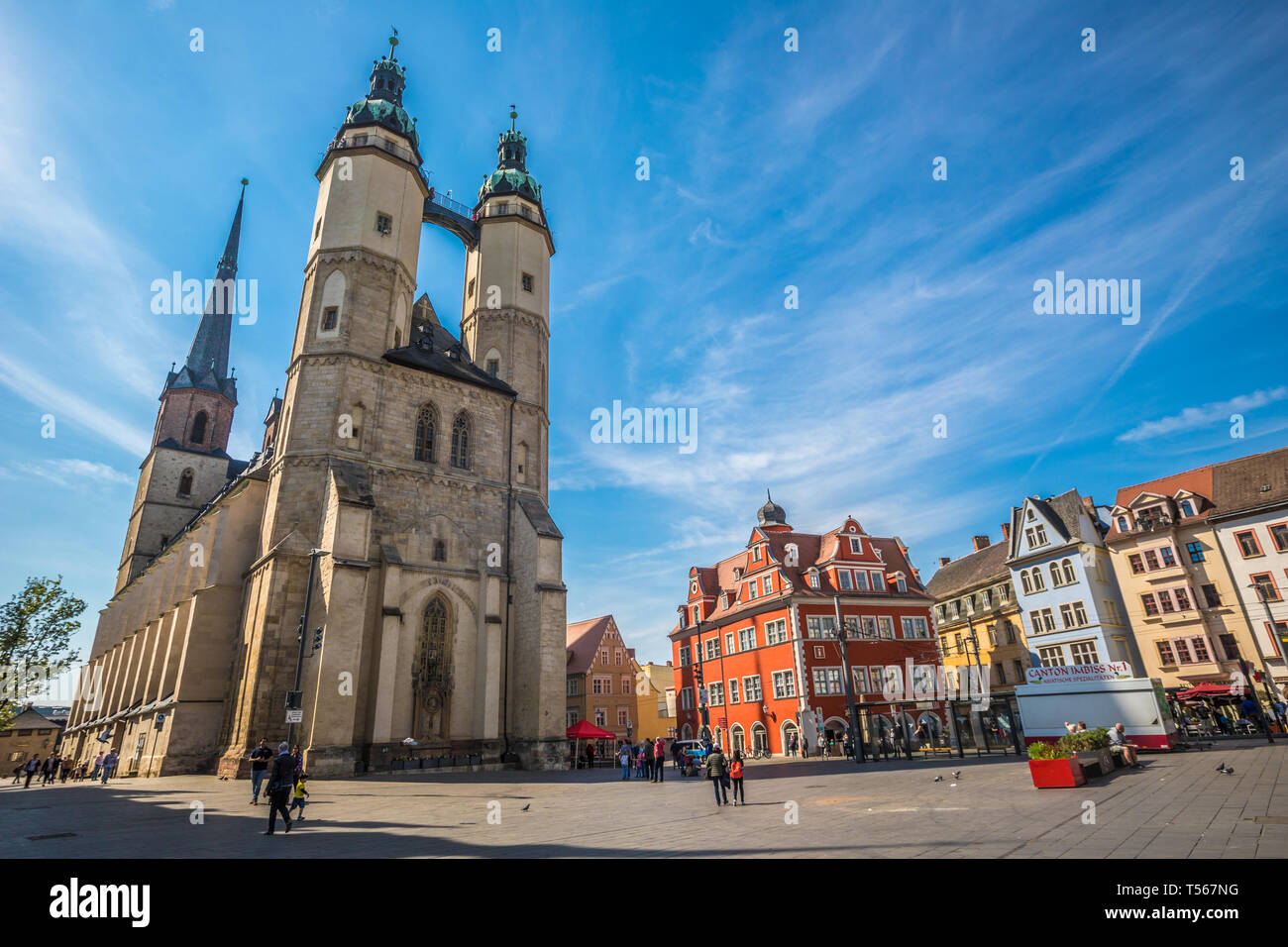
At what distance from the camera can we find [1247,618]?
31.1 metres

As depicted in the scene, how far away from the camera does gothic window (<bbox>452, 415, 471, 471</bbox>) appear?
98.2ft

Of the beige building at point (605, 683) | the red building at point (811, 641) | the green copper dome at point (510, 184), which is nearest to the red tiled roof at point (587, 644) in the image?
the beige building at point (605, 683)

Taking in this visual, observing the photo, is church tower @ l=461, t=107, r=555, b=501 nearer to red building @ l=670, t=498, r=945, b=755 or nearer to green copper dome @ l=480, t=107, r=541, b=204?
green copper dome @ l=480, t=107, r=541, b=204

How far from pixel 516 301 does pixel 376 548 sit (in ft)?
57.0

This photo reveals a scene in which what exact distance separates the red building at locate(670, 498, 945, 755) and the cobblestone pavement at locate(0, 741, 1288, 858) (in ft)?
62.3

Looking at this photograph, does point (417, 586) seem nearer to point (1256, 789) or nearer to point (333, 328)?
point (333, 328)

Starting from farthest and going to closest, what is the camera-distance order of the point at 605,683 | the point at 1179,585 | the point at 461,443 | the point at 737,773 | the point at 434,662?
the point at 605,683 < the point at 1179,585 < the point at 461,443 < the point at 434,662 < the point at 737,773

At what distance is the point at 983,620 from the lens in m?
45.9

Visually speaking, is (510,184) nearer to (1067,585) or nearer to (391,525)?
(391,525)

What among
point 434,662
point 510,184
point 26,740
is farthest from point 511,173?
point 26,740

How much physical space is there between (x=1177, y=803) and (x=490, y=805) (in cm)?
1186

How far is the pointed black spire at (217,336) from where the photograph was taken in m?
59.2

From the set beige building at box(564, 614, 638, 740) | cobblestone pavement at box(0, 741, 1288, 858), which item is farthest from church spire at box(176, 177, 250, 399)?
cobblestone pavement at box(0, 741, 1288, 858)

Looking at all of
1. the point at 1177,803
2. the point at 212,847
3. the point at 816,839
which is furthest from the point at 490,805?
the point at 1177,803
